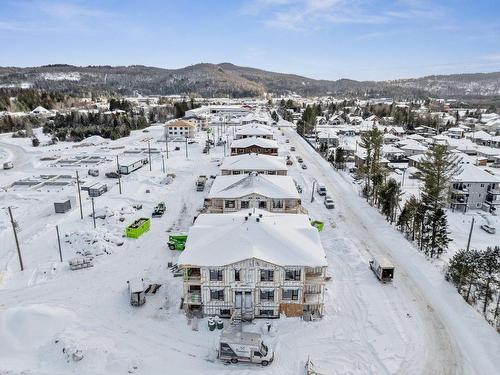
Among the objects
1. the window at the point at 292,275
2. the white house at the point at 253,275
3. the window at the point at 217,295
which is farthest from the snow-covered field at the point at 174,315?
the window at the point at 292,275

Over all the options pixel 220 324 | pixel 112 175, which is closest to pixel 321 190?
pixel 220 324

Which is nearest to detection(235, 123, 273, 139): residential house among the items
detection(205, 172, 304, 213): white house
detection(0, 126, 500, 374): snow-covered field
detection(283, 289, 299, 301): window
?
detection(0, 126, 500, 374): snow-covered field

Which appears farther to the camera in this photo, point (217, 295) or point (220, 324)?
point (217, 295)

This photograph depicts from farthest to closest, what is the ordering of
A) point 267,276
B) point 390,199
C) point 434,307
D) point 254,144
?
point 254,144, point 390,199, point 434,307, point 267,276

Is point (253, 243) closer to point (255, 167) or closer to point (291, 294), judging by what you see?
point (291, 294)

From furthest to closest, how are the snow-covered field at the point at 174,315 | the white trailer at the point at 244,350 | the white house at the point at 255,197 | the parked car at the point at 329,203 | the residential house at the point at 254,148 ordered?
the residential house at the point at 254,148 → the parked car at the point at 329,203 → the white house at the point at 255,197 → the snow-covered field at the point at 174,315 → the white trailer at the point at 244,350

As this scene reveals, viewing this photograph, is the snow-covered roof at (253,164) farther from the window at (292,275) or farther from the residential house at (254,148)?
the window at (292,275)

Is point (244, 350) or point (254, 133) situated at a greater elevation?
point (254, 133)
